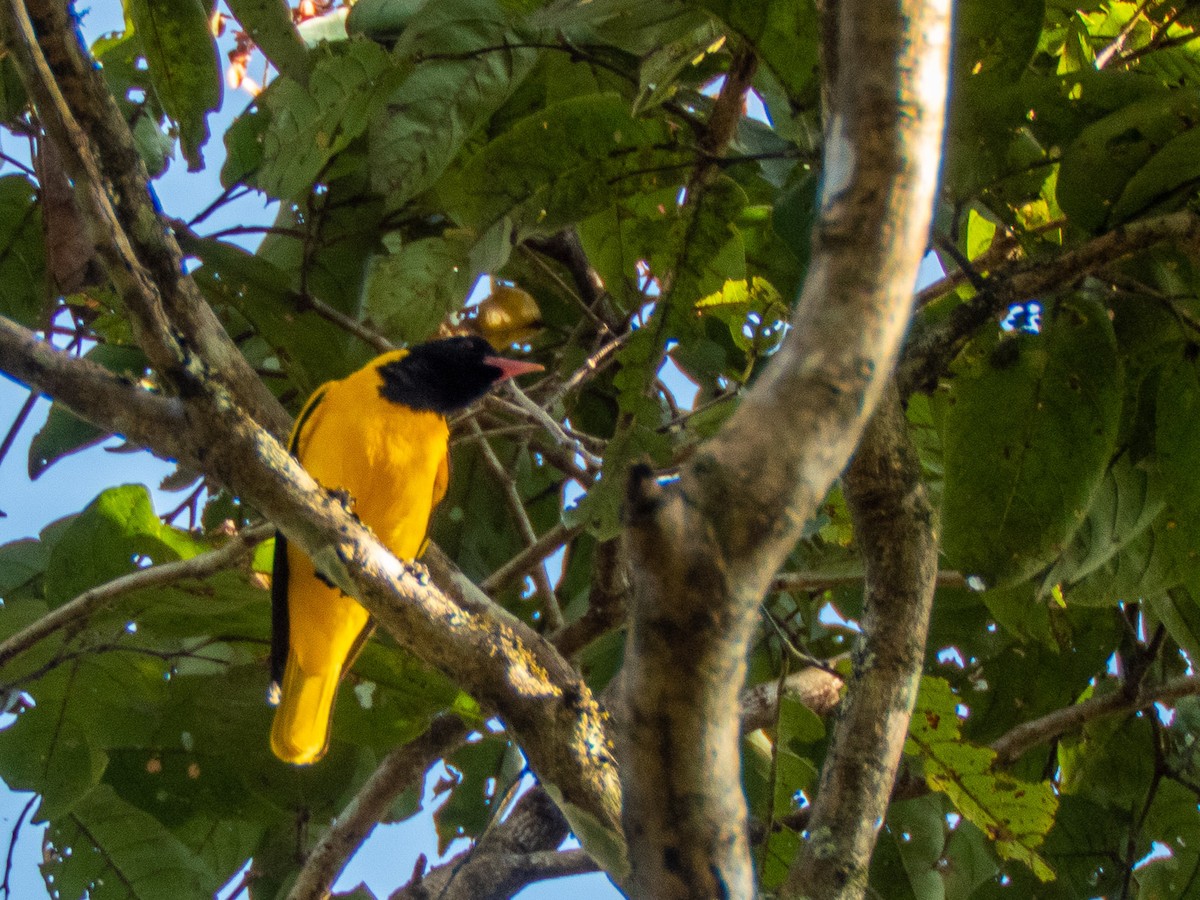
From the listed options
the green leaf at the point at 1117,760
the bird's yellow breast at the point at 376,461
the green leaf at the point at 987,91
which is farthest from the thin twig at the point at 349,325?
the green leaf at the point at 1117,760

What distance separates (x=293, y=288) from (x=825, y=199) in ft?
7.41

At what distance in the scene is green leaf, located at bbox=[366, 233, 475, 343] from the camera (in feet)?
8.79

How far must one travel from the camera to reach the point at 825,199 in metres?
1.05

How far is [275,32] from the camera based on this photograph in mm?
2512

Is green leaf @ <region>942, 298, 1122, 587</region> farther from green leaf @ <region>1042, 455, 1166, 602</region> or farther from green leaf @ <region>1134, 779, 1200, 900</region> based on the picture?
green leaf @ <region>1134, 779, 1200, 900</region>

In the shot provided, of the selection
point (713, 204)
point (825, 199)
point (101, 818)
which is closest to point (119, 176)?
point (713, 204)

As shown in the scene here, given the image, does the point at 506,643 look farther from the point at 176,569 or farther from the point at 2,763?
the point at 2,763

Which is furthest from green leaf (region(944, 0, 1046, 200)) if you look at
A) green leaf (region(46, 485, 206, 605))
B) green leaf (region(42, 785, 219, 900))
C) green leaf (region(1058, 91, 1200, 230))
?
green leaf (region(42, 785, 219, 900))

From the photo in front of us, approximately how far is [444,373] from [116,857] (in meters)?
1.55

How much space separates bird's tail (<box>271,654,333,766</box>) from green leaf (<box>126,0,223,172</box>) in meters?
1.32

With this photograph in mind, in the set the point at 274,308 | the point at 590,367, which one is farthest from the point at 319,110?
the point at 590,367

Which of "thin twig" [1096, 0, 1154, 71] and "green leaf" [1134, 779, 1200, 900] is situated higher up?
"thin twig" [1096, 0, 1154, 71]

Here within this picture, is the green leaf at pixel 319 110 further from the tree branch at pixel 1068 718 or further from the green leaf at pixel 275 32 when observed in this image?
the tree branch at pixel 1068 718

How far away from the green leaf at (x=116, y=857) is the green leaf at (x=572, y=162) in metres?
1.88
